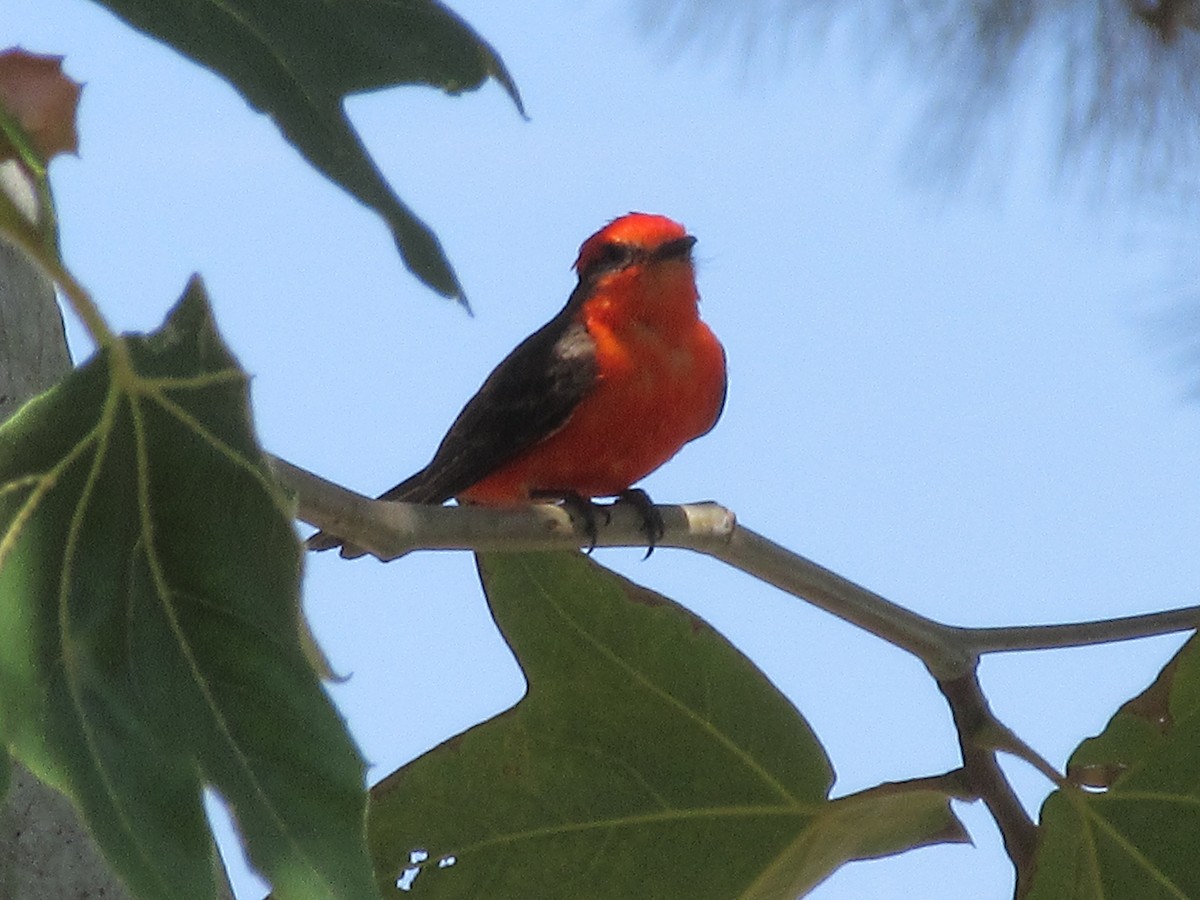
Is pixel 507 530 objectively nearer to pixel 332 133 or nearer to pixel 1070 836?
pixel 332 133

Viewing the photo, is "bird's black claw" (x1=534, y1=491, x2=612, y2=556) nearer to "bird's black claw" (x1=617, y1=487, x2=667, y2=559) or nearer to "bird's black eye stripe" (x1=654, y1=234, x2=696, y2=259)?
"bird's black claw" (x1=617, y1=487, x2=667, y2=559)

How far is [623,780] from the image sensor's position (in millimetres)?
1646

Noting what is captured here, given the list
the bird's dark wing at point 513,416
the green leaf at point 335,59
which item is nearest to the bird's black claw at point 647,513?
the bird's dark wing at point 513,416

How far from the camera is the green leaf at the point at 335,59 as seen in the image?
1.05 metres

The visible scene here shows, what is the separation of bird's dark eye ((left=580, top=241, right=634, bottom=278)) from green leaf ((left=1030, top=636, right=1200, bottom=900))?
5.90ft

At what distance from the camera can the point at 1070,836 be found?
5.21 ft

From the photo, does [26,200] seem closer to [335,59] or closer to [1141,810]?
[335,59]

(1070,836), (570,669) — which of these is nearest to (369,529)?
(570,669)

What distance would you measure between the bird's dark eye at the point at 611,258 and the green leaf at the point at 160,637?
2312 millimetres

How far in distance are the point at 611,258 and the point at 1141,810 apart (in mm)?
1888

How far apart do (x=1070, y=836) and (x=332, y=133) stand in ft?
3.14

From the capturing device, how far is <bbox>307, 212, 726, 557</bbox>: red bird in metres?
2.89

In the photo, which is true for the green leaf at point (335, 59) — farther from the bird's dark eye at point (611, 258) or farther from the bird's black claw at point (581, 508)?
the bird's dark eye at point (611, 258)

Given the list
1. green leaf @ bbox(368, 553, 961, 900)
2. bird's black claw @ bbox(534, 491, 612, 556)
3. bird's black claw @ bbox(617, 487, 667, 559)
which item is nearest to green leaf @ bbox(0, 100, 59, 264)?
green leaf @ bbox(368, 553, 961, 900)
